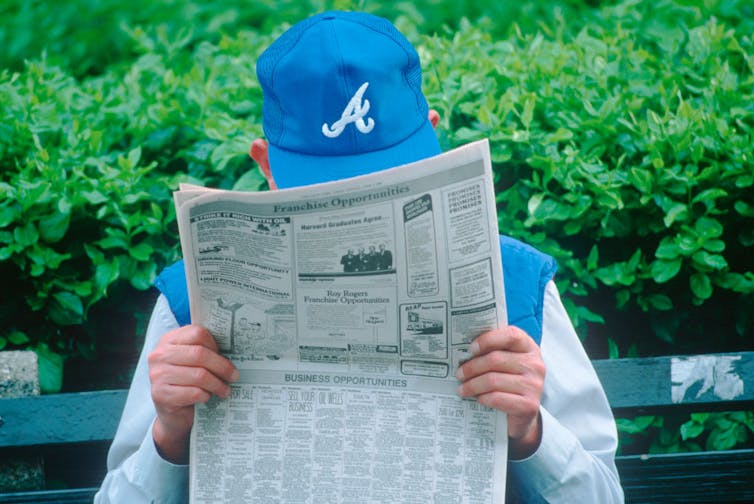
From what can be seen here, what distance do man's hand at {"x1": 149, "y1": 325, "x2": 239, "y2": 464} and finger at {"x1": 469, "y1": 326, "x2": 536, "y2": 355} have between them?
442 millimetres

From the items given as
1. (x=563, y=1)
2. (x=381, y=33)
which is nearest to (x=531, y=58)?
(x=381, y=33)

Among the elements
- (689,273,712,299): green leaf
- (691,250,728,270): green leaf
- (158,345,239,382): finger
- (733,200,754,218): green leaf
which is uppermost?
(733,200,754,218): green leaf

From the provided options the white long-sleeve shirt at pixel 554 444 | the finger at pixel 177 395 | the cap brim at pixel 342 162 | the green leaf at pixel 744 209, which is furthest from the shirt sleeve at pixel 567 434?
the green leaf at pixel 744 209

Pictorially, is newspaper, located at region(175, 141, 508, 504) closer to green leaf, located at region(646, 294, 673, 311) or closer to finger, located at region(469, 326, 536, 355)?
finger, located at region(469, 326, 536, 355)

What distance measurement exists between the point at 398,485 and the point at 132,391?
611 mm

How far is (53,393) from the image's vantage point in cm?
260

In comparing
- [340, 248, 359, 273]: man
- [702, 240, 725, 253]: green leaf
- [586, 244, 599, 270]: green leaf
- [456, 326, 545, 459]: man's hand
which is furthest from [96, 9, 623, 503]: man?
[702, 240, 725, 253]: green leaf

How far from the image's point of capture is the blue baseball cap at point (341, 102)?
1.86 meters

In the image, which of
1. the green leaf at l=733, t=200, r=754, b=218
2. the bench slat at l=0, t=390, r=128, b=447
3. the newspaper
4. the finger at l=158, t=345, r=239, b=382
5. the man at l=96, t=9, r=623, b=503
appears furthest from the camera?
the green leaf at l=733, t=200, r=754, b=218

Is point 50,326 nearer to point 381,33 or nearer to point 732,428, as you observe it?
point 381,33

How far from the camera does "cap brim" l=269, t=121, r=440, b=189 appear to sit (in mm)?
1891

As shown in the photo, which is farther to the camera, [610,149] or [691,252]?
[610,149]

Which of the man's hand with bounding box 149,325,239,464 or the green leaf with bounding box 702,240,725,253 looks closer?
the man's hand with bounding box 149,325,239,464

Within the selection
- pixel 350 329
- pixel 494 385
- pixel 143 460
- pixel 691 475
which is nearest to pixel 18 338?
pixel 143 460
